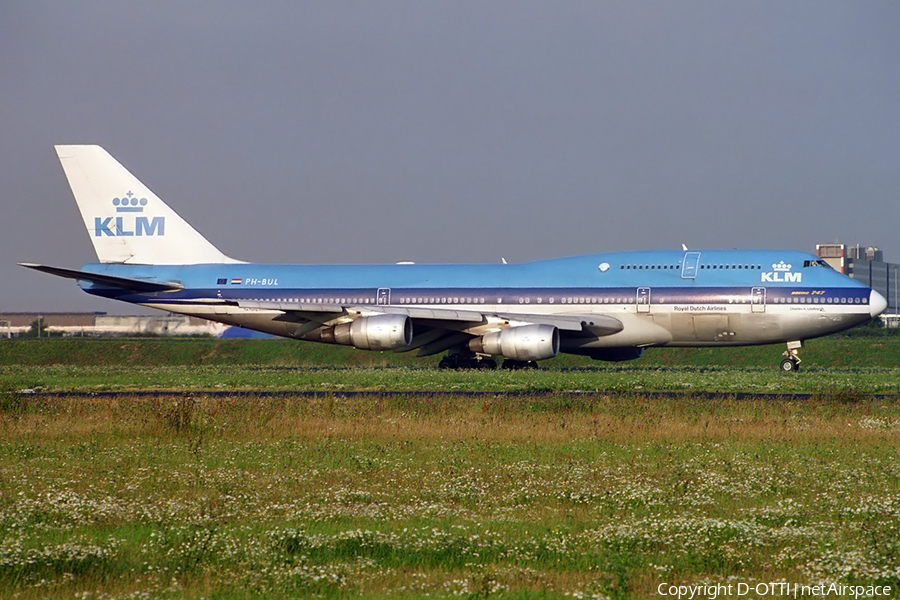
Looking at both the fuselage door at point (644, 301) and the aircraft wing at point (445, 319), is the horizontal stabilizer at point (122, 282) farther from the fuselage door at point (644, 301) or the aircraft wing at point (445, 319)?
the fuselage door at point (644, 301)

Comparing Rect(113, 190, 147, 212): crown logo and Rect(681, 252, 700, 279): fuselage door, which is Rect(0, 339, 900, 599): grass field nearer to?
Rect(681, 252, 700, 279): fuselage door

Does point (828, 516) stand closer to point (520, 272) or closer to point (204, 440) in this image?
point (204, 440)

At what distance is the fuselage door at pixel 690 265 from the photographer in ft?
109

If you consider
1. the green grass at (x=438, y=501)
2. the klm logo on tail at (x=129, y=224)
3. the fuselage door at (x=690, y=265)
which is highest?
the klm logo on tail at (x=129, y=224)

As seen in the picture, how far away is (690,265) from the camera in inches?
1318

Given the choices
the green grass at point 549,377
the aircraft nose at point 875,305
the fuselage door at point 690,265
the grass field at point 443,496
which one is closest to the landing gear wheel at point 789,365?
the green grass at point 549,377

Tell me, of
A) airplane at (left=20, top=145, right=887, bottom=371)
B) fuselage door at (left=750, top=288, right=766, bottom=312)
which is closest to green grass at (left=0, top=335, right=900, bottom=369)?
airplane at (left=20, top=145, right=887, bottom=371)

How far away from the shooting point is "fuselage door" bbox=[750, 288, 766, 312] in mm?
32250

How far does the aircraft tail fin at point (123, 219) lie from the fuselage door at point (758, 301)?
2081 centimetres

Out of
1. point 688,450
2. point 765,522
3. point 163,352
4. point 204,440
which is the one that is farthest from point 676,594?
point 163,352

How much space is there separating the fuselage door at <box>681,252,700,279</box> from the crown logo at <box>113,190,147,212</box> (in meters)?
22.1

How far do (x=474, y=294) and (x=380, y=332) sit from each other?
438 centimetres

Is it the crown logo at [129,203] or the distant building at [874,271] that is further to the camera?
the distant building at [874,271]

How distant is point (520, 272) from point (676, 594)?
93.2 ft
